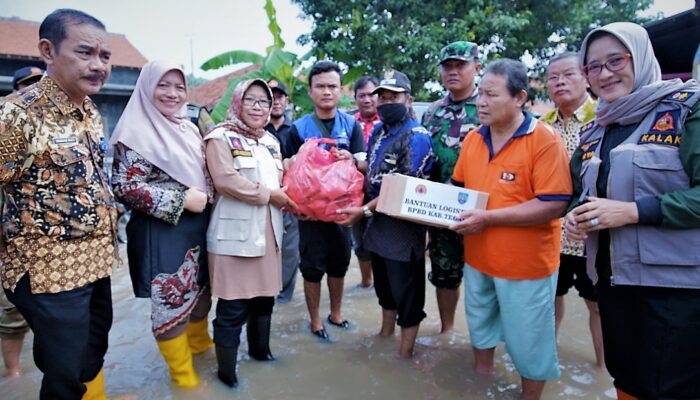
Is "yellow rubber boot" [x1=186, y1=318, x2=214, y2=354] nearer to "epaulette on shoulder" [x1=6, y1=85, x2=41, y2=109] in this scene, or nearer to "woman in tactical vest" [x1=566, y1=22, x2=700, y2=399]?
"epaulette on shoulder" [x1=6, y1=85, x2=41, y2=109]

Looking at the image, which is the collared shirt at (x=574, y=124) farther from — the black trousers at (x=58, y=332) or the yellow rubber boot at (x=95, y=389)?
the yellow rubber boot at (x=95, y=389)

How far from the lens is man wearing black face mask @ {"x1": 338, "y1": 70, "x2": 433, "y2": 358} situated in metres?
2.81

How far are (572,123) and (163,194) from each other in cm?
288

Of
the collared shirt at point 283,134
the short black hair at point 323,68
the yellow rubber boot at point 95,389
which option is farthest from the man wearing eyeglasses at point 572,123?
the yellow rubber boot at point 95,389

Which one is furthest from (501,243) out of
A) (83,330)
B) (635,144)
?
(83,330)

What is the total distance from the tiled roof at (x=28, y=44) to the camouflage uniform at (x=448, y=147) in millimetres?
7874

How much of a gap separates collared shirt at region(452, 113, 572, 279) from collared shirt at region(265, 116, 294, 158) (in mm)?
1745

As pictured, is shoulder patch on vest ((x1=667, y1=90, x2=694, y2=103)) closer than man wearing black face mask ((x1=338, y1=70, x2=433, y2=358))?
Yes

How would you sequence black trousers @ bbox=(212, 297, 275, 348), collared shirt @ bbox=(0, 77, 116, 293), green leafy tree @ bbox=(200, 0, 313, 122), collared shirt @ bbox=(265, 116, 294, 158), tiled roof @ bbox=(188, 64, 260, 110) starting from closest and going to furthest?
collared shirt @ bbox=(0, 77, 116, 293) < black trousers @ bbox=(212, 297, 275, 348) < collared shirt @ bbox=(265, 116, 294, 158) < green leafy tree @ bbox=(200, 0, 313, 122) < tiled roof @ bbox=(188, 64, 260, 110)

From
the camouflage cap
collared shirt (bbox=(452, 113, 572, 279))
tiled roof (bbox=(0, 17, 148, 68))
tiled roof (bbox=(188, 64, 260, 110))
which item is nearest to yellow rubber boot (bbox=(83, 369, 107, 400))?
collared shirt (bbox=(452, 113, 572, 279))

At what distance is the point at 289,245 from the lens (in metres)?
4.23

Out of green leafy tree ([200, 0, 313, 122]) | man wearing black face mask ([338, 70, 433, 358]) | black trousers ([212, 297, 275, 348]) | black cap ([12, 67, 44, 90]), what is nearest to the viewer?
black trousers ([212, 297, 275, 348])

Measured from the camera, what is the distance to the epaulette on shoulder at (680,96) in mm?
1635

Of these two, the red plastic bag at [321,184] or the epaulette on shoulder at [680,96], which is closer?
the epaulette on shoulder at [680,96]
